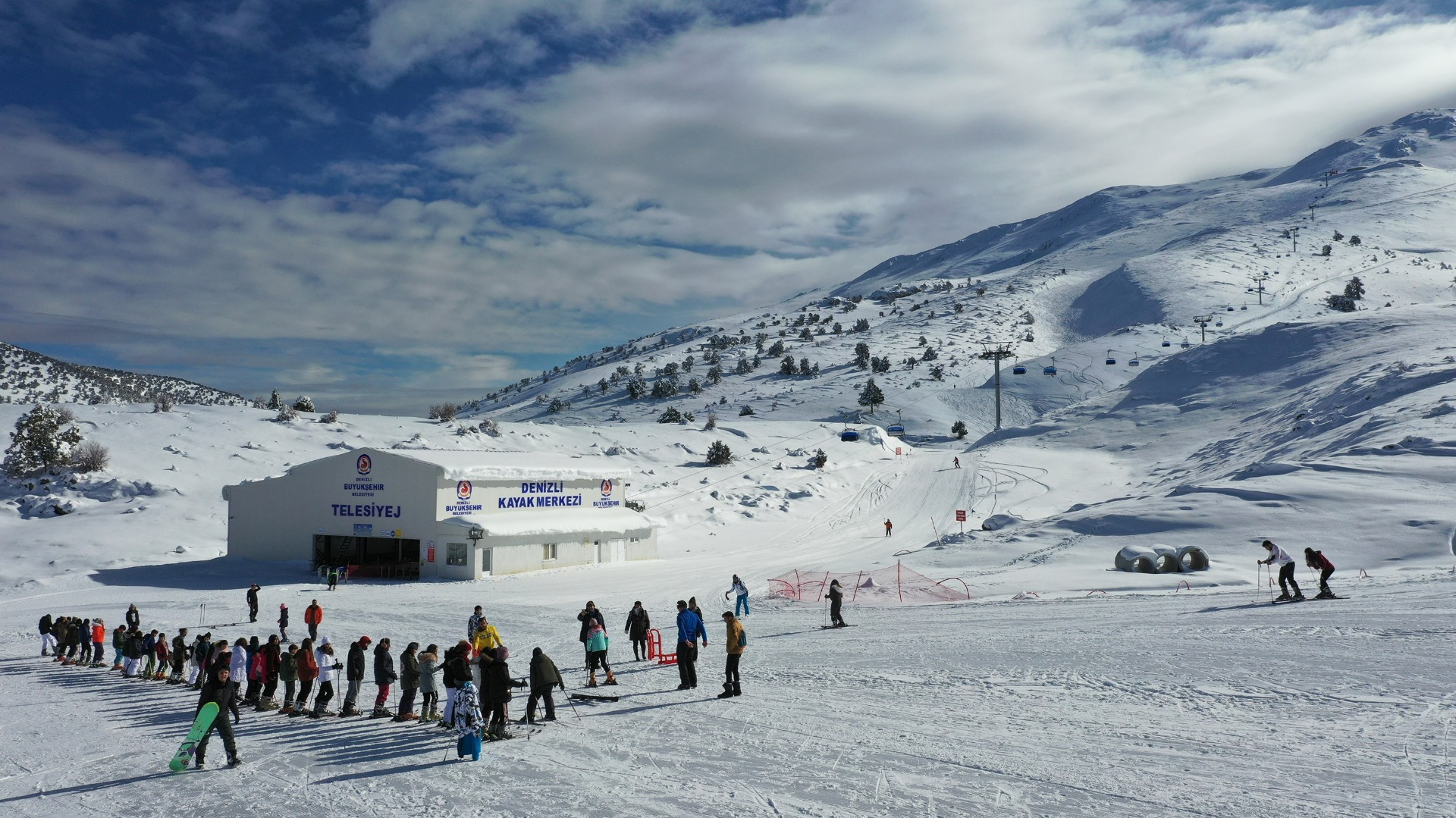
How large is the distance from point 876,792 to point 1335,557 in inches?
959

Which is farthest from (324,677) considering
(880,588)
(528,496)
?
(528,496)

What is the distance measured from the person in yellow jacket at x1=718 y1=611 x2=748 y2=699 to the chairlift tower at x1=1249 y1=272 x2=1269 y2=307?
115469mm

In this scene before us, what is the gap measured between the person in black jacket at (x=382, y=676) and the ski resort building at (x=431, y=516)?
66.0ft

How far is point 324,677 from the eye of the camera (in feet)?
48.6

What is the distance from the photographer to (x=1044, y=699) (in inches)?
546

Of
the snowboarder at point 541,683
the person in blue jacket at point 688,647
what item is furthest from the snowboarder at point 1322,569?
the snowboarder at point 541,683

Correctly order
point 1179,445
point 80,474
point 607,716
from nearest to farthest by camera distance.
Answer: point 607,716 < point 80,474 < point 1179,445

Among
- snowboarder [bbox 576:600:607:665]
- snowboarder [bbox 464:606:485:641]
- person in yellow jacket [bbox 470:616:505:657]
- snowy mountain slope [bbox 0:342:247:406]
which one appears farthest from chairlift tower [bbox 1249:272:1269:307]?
snowy mountain slope [bbox 0:342:247:406]

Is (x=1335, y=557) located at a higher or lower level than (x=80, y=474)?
lower

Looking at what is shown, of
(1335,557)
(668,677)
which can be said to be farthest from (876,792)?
(1335,557)

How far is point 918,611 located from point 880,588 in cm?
351

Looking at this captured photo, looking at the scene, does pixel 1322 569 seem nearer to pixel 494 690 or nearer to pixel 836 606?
pixel 836 606

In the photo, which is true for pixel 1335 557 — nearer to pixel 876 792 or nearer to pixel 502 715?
pixel 876 792

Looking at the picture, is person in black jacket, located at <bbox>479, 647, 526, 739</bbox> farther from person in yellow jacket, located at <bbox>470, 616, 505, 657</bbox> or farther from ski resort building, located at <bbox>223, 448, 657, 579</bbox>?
ski resort building, located at <bbox>223, 448, 657, 579</bbox>
